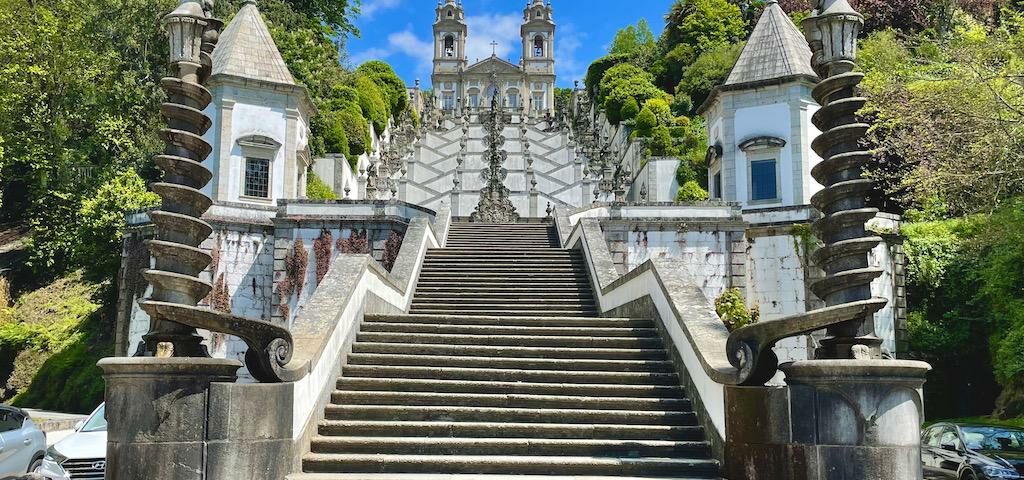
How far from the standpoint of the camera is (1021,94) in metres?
14.4

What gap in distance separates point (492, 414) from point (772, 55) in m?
19.4

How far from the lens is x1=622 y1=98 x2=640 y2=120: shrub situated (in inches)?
1800

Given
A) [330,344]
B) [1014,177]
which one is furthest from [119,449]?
[1014,177]

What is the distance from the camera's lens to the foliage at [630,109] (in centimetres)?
4573

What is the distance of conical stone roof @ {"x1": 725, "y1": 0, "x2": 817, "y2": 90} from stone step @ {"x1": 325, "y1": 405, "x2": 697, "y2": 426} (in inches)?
700

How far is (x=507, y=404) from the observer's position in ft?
29.7

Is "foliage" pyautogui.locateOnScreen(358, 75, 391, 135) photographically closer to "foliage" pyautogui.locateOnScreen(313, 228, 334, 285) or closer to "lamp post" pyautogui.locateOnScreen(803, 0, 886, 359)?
"foliage" pyautogui.locateOnScreen(313, 228, 334, 285)

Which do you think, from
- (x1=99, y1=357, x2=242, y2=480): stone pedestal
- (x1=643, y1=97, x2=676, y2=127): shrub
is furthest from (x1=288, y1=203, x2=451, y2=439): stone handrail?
(x1=643, y1=97, x2=676, y2=127): shrub

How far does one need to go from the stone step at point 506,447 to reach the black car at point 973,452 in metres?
5.53

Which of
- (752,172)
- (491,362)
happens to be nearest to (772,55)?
(752,172)

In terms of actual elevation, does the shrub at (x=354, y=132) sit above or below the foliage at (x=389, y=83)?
below

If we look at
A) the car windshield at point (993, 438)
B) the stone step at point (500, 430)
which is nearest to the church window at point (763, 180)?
the car windshield at point (993, 438)

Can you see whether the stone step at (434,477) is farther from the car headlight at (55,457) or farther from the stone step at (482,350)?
the car headlight at (55,457)

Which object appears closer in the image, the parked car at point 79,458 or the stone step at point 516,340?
the parked car at point 79,458
